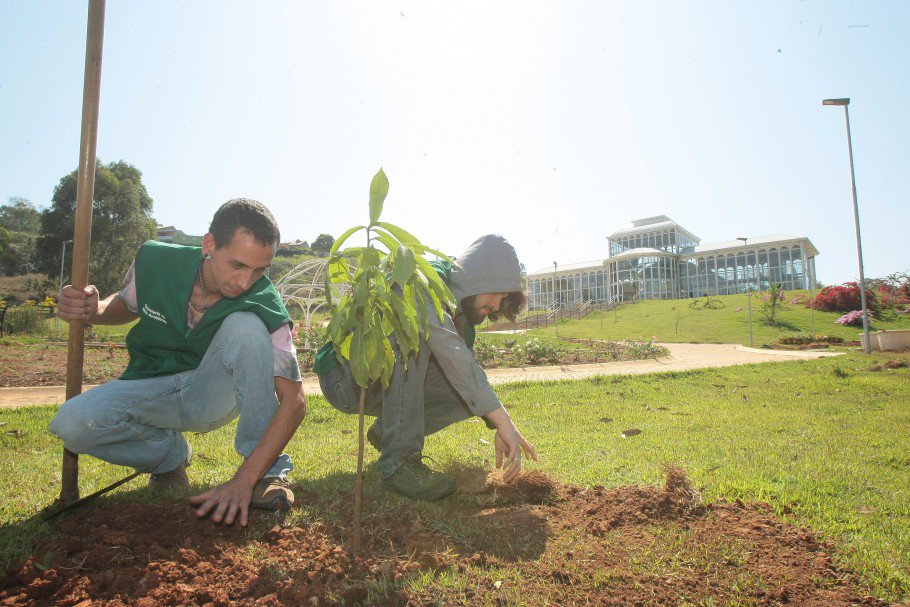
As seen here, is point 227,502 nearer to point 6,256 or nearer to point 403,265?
point 403,265

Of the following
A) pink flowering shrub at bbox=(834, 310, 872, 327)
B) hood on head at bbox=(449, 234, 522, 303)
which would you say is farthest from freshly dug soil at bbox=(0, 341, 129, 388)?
pink flowering shrub at bbox=(834, 310, 872, 327)

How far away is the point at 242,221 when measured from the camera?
7.07ft

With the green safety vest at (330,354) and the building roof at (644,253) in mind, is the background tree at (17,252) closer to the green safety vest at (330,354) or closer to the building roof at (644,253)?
the green safety vest at (330,354)

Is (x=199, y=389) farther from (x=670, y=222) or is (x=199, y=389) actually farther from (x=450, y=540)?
(x=670, y=222)

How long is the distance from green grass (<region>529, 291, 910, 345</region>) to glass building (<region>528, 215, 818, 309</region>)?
10.2 m

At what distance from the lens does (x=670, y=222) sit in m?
44.9

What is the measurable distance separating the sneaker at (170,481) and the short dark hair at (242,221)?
3.77ft

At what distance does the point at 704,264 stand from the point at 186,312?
4655 cm

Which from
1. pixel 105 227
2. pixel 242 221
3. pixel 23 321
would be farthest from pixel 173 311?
pixel 105 227

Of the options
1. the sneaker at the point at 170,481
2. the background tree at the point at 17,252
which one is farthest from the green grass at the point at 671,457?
the background tree at the point at 17,252

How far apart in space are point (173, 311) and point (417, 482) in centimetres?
136

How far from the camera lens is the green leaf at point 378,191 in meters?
1.61

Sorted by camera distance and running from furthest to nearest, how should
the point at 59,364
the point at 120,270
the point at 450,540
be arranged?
1. the point at 120,270
2. the point at 59,364
3. the point at 450,540

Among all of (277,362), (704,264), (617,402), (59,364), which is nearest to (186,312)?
(277,362)
